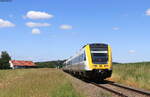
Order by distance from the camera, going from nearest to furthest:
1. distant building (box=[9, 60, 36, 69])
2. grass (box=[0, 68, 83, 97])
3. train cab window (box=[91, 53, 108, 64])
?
grass (box=[0, 68, 83, 97])
train cab window (box=[91, 53, 108, 64])
distant building (box=[9, 60, 36, 69])

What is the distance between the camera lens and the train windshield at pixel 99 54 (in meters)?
20.7

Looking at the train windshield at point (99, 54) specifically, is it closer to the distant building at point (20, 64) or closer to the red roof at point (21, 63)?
the distant building at point (20, 64)

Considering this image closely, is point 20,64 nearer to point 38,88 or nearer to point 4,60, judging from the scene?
point 4,60

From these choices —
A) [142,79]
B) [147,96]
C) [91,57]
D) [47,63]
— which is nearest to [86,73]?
[91,57]

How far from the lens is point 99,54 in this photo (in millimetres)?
21031

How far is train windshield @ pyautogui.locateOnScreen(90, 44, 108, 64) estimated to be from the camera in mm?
20688

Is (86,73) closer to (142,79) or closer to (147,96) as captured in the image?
(142,79)

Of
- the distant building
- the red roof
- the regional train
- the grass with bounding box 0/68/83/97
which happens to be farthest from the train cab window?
the red roof

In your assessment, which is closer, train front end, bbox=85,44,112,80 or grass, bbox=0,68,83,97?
grass, bbox=0,68,83,97

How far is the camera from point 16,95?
1185cm

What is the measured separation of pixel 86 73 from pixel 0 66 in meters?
93.1

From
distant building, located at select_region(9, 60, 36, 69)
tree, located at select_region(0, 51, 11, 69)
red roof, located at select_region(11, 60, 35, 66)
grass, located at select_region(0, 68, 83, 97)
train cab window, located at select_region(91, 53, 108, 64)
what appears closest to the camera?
grass, located at select_region(0, 68, 83, 97)

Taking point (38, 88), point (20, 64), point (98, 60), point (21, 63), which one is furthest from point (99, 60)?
point (21, 63)

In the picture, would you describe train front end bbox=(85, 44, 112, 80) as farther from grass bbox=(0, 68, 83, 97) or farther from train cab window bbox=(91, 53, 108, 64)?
grass bbox=(0, 68, 83, 97)
